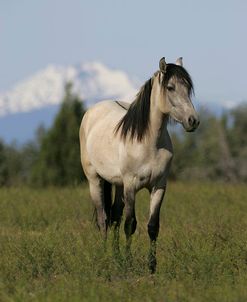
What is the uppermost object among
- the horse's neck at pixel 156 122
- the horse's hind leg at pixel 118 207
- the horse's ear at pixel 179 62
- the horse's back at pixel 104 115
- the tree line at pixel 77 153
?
the horse's ear at pixel 179 62

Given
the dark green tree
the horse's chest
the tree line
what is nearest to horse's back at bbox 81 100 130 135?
the horse's chest

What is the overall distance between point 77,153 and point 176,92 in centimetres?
2591

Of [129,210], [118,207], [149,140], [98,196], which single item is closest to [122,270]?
[129,210]

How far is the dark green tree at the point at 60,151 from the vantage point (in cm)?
3412

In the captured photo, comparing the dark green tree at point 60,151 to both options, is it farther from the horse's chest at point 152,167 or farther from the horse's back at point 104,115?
the horse's chest at point 152,167

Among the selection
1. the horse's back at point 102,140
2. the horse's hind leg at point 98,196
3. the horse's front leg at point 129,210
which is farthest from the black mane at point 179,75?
the horse's hind leg at point 98,196

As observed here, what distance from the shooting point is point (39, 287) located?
6633 millimetres

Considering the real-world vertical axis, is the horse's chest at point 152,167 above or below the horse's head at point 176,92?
below

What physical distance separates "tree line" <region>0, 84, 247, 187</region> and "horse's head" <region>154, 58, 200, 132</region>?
6752 mm

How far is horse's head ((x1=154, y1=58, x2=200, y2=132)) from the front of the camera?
7880mm

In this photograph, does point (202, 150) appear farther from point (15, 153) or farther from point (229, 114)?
point (15, 153)

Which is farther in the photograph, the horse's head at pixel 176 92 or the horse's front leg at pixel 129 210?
the horse's front leg at pixel 129 210

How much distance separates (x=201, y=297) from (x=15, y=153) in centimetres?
5738

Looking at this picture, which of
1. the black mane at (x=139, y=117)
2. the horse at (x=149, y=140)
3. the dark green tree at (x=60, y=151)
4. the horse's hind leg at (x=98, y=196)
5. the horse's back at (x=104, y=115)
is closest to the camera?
the horse at (x=149, y=140)
